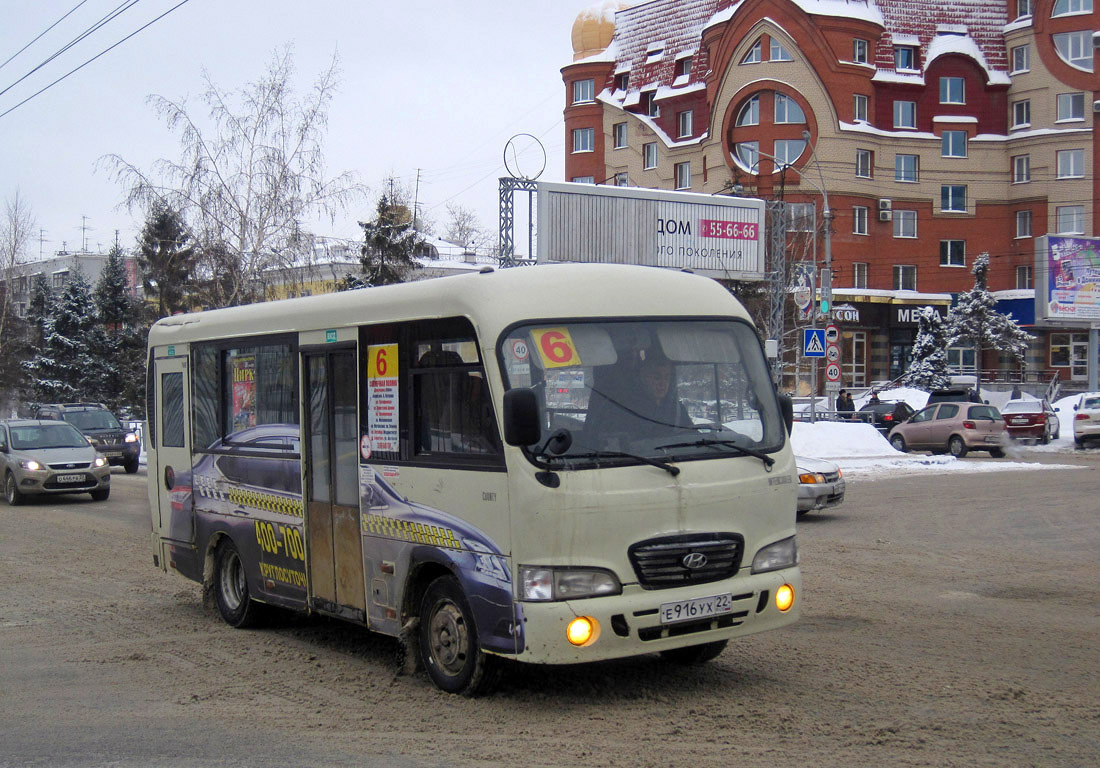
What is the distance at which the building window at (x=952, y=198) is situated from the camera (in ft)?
208

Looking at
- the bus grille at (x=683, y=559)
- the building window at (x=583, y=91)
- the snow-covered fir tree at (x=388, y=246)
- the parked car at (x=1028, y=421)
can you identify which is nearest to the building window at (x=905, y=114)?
the building window at (x=583, y=91)

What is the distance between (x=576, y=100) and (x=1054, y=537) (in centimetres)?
6273

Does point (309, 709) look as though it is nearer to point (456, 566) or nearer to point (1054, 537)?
point (456, 566)

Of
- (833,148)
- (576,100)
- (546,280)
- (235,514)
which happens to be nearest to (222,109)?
(235,514)

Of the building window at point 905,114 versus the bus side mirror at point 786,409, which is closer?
the bus side mirror at point 786,409

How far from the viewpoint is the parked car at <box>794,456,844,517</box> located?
1694 centimetres

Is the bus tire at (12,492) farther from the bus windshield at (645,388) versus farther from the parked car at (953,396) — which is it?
the parked car at (953,396)

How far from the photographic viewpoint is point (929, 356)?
185 ft

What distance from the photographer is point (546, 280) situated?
6.82m

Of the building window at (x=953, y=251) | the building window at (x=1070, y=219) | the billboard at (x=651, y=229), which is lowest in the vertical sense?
the billboard at (x=651, y=229)

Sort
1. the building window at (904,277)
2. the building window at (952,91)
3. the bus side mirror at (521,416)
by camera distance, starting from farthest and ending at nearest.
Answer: the building window at (952,91) < the building window at (904,277) < the bus side mirror at (521,416)

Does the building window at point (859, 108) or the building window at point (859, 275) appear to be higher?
the building window at point (859, 108)

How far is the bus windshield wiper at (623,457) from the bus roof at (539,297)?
820mm

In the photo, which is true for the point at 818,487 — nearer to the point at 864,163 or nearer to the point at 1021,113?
the point at 864,163
